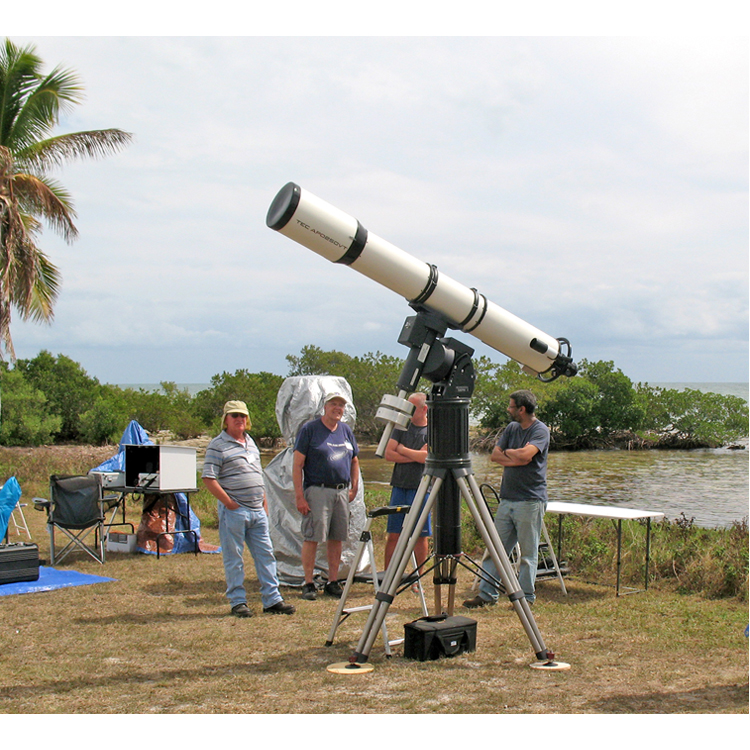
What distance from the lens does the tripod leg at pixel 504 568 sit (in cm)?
453

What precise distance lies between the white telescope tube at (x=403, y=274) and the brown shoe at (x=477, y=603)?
85.4 inches

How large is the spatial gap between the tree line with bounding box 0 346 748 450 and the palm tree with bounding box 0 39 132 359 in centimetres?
1828

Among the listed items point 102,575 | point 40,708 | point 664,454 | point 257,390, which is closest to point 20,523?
point 102,575

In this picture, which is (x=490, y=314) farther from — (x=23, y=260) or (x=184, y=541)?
(x=23, y=260)

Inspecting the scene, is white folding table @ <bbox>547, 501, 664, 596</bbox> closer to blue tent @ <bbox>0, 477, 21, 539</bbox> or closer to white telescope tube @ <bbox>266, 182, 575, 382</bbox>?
white telescope tube @ <bbox>266, 182, 575, 382</bbox>

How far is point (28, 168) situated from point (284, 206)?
52.6ft

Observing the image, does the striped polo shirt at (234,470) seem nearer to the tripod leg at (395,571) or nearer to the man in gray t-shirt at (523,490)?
the tripod leg at (395,571)

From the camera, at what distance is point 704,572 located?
6.82 metres

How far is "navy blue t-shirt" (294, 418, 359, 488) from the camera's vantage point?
6.41 metres

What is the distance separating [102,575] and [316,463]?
270 cm

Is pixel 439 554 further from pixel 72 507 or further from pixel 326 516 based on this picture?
pixel 72 507

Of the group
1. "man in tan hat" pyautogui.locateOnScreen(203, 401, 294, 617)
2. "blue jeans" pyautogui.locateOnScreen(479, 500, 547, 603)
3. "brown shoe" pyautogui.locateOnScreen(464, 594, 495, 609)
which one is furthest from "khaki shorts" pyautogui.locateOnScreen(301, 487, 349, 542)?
A: "blue jeans" pyautogui.locateOnScreen(479, 500, 547, 603)

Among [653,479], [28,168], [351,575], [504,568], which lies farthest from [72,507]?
[653,479]

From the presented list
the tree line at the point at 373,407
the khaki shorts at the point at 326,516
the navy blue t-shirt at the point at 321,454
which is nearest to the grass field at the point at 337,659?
the khaki shorts at the point at 326,516
